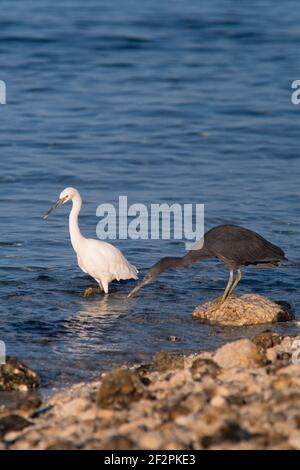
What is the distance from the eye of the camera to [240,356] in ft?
23.4

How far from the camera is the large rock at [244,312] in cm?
918

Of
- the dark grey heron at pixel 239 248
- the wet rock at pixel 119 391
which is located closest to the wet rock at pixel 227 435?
the wet rock at pixel 119 391

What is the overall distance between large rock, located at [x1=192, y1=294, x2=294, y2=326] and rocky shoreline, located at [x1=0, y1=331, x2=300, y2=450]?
1812 millimetres

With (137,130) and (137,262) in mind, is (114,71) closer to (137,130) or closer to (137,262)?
(137,130)

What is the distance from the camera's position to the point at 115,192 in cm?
1438

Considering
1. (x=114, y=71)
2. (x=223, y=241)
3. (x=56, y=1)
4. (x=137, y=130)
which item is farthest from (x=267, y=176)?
(x=56, y=1)

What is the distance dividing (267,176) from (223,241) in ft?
20.4

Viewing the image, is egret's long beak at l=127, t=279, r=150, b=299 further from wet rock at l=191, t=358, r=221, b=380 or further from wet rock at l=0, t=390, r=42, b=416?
wet rock at l=0, t=390, r=42, b=416

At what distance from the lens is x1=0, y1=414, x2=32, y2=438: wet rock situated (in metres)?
6.03

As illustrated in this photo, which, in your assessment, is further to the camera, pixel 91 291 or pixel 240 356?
pixel 91 291

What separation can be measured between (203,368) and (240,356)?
12.3 inches

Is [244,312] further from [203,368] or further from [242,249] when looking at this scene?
[203,368]

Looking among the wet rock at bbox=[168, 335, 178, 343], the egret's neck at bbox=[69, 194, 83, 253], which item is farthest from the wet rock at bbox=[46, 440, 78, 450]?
the egret's neck at bbox=[69, 194, 83, 253]

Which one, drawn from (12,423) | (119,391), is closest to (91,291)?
(119,391)
